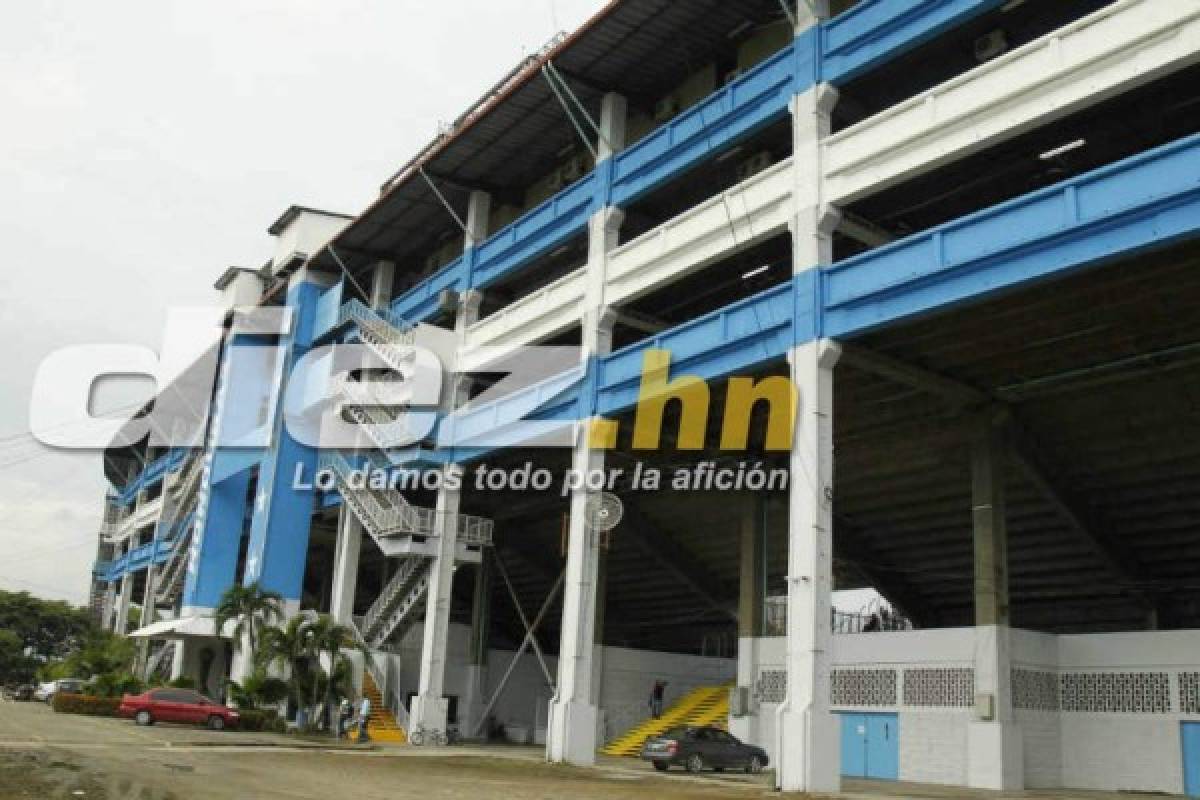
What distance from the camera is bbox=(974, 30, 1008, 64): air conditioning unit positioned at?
78.1 feet

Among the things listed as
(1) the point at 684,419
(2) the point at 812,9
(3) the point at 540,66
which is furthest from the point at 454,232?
(2) the point at 812,9

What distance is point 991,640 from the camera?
26609 mm

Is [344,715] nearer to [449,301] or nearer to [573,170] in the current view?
[449,301]

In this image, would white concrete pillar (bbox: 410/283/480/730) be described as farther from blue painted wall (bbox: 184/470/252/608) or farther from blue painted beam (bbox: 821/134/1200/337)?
blue painted beam (bbox: 821/134/1200/337)

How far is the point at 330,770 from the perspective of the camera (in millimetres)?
22609

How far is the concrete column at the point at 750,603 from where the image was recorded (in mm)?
33094

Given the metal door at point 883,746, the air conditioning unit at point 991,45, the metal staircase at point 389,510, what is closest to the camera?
the air conditioning unit at point 991,45

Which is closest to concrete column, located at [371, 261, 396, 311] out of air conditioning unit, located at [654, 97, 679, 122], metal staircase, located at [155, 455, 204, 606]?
metal staircase, located at [155, 455, 204, 606]

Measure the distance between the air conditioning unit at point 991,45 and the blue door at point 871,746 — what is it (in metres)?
16.7

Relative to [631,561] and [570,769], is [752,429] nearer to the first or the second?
[570,769]

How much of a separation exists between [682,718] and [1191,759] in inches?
713

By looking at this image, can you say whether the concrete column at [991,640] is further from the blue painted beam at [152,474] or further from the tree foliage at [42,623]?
the tree foliage at [42,623]

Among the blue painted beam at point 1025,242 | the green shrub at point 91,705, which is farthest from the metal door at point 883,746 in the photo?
the green shrub at point 91,705

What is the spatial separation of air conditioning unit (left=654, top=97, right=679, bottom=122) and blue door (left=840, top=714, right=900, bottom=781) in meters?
18.1
